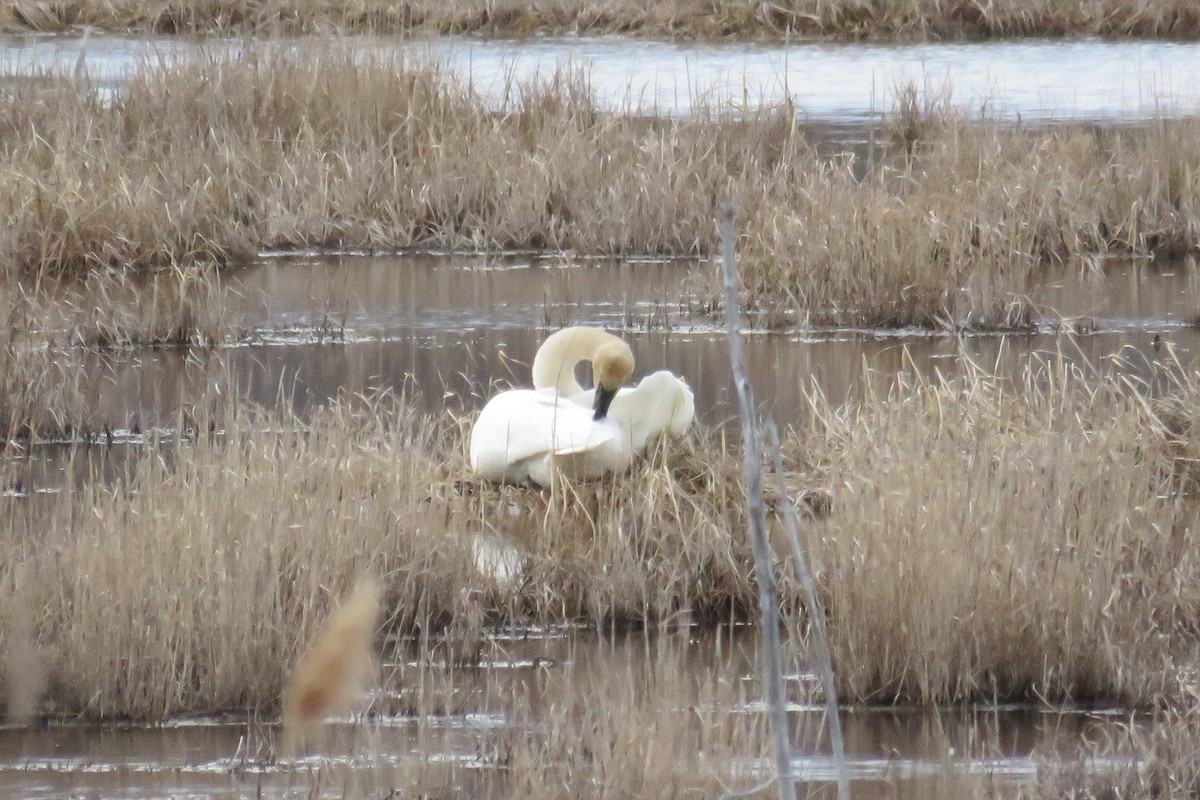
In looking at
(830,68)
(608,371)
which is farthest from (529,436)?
(830,68)

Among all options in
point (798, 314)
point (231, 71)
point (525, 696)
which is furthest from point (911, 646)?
point (231, 71)

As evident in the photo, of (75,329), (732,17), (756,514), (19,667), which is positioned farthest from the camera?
(732,17)

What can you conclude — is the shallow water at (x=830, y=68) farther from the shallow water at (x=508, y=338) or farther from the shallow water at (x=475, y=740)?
the shallow water at (x=475, y=740)

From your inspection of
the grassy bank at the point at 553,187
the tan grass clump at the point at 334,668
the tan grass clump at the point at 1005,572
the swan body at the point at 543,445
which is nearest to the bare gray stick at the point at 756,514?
the tan grass clump at the point at 334,668

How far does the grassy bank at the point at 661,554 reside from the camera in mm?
4277

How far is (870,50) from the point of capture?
21.6m

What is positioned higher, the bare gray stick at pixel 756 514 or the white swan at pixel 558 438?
the white swan at pixel 558 438

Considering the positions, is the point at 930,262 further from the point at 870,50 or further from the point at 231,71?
the point at 870,50

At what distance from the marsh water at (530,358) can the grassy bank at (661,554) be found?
5.3 inches

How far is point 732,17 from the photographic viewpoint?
75.9 feet

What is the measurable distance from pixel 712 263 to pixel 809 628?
238 inches

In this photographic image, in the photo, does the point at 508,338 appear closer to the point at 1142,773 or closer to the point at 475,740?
the point at 475,740

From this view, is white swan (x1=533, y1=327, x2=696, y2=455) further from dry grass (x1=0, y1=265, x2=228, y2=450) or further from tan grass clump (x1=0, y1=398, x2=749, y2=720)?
dry grass (x1=0, y1=265, x2=228, y2=450)

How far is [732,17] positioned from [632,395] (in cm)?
1806
